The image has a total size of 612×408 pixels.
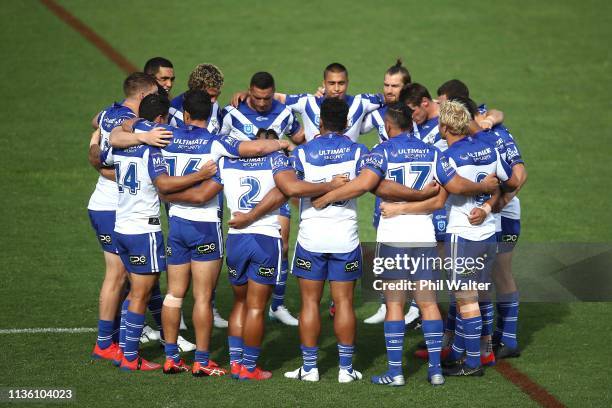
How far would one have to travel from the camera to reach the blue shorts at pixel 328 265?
9.34m

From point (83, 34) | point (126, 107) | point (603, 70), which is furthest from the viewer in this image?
point (83, 34)

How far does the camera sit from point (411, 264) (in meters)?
9.34

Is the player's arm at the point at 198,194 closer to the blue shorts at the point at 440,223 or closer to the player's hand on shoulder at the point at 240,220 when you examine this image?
the player's hand on shoulder at the point at 240,220

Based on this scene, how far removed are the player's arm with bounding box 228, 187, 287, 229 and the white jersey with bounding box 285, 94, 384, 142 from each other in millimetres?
2945

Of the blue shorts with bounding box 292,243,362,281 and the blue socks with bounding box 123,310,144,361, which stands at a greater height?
the blue shorts with bounding box 292,243,362,281

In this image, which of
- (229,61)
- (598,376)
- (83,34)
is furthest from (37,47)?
(598,376)

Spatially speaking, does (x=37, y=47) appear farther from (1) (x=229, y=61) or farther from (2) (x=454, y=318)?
(2) (x=454, y=318)

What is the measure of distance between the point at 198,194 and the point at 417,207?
6.68 ft

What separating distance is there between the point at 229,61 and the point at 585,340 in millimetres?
12961

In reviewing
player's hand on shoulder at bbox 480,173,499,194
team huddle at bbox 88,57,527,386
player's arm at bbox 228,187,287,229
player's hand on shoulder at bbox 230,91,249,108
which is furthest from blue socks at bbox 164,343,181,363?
player's hand on shoulder at bbox 230,91,249,108

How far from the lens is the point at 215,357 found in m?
10.4

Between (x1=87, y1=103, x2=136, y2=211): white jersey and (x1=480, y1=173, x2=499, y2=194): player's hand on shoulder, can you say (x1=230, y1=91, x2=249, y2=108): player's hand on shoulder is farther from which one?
(x1=480, y1=173, x2=499, y2=194): player's hand on shoulder

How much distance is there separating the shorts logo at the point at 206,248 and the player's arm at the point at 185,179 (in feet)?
1.90

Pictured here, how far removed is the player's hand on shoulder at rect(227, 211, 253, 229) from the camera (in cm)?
931
